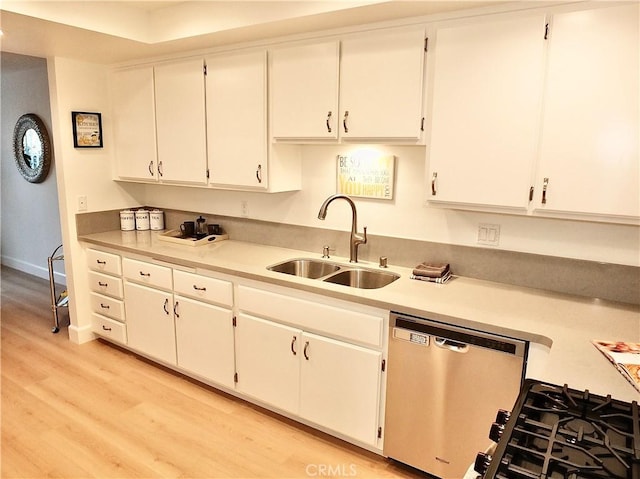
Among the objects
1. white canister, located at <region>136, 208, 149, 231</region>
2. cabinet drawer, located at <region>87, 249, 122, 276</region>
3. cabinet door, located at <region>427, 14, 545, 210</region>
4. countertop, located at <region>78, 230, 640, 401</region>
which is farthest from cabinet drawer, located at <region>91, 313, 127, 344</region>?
cabinet door, located at <region>427, 14, 545, 210</region>

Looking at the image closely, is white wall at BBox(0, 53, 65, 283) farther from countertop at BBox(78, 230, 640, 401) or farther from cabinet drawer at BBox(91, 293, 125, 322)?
countertop at BBox(78, 230, 640, 401)

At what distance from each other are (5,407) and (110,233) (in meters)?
1.42

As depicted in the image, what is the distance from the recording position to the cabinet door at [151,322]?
3.11 metres

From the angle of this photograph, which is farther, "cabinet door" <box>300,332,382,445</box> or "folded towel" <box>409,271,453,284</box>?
"folded towel" <box>409,271,453,284</box>

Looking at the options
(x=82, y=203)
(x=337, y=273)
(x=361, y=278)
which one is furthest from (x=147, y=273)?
(x=361, y=278)

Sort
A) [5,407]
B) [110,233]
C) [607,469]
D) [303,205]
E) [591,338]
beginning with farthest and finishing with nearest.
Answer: [110,233]
[303,205]
[5,407]
[591,338]
[607,469]

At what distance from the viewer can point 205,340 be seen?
292cm

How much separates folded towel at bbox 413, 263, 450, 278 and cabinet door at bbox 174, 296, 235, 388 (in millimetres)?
1138

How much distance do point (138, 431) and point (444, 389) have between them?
1738mm

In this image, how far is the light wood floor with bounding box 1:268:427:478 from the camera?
7.64 ft

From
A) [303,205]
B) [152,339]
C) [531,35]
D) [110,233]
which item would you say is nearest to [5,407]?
[152,339]

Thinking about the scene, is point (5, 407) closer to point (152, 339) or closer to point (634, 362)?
point (152, 339)

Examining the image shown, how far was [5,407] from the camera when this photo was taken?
9.32ft

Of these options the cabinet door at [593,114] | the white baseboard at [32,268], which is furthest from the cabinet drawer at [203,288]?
the white baseboard at [32,268]
